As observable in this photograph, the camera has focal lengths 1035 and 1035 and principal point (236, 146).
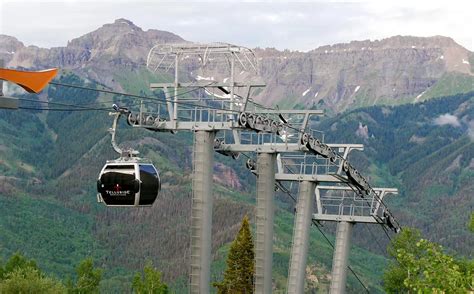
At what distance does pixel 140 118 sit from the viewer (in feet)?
126

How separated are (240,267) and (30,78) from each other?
179ft

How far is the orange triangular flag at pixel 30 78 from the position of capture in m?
22.1

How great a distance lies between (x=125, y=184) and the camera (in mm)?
33344

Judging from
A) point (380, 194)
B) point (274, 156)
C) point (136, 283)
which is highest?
point (274, 156)

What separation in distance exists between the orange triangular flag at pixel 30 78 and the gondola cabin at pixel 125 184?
33.7ft

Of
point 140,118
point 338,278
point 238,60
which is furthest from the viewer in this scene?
point 338,278

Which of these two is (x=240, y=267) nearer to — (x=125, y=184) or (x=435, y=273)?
(x=125, y=184)

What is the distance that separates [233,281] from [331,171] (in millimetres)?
22160

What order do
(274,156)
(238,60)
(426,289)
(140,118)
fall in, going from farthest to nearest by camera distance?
1. (274,156)
2. (238,60)
3. (140,118)
4. (426,289)

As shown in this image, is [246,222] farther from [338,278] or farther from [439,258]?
[439,258]

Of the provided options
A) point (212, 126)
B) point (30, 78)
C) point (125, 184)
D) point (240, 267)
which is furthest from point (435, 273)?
point (240, 267)

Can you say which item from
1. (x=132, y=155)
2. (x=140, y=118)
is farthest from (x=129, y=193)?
(x=140, y=118)

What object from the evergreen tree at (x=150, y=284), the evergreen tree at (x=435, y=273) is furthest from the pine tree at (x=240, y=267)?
the evergreen tree at (x=435, y=273)

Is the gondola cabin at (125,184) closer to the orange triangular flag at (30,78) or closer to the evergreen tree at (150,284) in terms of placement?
the orange triangular flag at (30,78)
